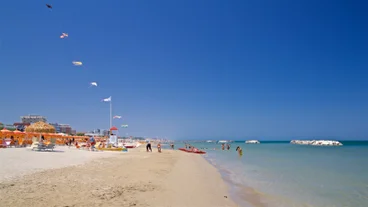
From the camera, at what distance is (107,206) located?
5.16 metres

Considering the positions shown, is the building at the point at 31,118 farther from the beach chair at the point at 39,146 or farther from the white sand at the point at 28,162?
the white sand at the point at 28,162

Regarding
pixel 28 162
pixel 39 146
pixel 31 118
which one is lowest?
pixel 28 162

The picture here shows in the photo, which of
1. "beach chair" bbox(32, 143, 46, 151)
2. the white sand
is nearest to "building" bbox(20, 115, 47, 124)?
"beach chair" bbox(32, 143, 46, 151)

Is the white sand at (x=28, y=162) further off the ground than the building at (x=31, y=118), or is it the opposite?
the building at (x=31, y=118)

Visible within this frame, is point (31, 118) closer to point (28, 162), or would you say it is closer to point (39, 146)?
point (39, 146)

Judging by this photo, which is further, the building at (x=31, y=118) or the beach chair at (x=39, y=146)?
the building at (x=31, y=118)

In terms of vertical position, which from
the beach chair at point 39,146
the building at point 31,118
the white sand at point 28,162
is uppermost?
the building at point 31,118

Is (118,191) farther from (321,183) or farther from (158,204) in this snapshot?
(321,183)

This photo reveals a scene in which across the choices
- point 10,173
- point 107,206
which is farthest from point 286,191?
point 10,173

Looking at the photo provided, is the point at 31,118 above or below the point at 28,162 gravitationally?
above

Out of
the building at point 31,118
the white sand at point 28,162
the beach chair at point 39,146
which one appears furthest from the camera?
the building at point 31,118

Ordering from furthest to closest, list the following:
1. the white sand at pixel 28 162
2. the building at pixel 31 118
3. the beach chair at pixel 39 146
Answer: the building at pixel 31 118 < the beach chair at pixel 39 146 < the white sand at pixel 28 162

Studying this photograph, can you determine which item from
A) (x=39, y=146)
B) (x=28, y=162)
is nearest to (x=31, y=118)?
(x=39, y=146)

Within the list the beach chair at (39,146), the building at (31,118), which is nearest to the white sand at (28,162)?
the beach chair at (39,146)
